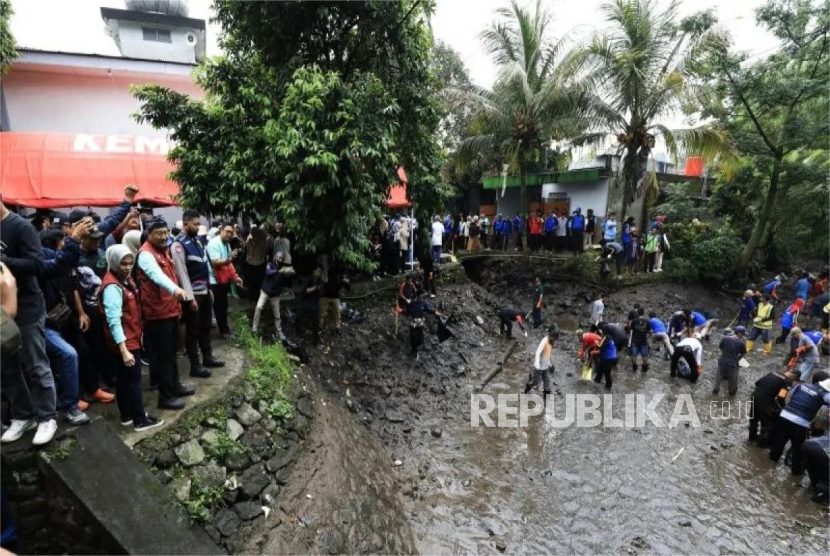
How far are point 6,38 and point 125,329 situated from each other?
37.5 ft

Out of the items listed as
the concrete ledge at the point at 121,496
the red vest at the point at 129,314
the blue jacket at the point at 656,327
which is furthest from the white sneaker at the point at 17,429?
the blue jacket at the point at 656,327

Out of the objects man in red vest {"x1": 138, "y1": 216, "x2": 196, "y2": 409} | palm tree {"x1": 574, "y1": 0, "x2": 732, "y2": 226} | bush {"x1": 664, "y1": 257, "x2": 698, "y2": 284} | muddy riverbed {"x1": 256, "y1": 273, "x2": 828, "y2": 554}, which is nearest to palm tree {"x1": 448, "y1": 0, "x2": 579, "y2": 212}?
palm tree {"x1": 574, "y1": 0, "x2": 732, "y2": 226}

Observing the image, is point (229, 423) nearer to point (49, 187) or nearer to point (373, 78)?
point (373, 78)

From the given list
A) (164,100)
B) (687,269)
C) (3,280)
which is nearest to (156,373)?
(3,280)

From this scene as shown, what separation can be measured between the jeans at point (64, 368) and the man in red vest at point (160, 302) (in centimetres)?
74

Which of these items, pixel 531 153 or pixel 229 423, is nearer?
pixel 229 423

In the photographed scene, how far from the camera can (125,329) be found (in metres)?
4.45

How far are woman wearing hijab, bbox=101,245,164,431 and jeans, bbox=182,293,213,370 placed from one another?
3.90 feet

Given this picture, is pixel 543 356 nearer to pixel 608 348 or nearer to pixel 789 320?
pixel 608 348

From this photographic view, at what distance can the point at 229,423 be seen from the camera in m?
5.52

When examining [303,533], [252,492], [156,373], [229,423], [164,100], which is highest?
[164,100]

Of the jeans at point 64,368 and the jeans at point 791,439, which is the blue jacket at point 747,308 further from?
the jeans at point 64,368

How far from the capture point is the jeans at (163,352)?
480 centimetres

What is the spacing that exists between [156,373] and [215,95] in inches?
221
